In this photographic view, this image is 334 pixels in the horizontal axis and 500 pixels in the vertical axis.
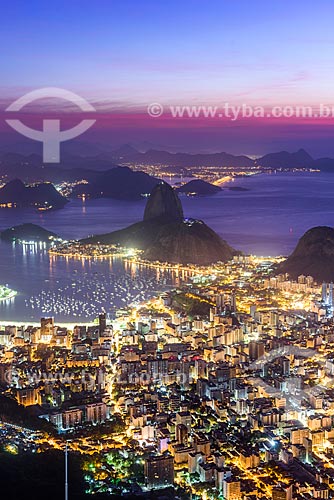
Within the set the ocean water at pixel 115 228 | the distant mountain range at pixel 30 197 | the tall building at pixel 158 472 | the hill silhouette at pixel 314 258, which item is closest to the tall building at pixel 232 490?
the tall building at pixel 158 472

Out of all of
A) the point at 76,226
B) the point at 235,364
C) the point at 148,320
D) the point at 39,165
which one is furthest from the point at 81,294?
the point at 39,165

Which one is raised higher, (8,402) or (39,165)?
(39,165)

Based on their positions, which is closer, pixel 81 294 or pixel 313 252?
pixel 81 294

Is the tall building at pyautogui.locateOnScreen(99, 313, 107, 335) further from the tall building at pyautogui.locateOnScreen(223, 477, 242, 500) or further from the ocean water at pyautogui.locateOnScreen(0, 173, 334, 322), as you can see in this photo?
the tall building at pyautogui.locateOnScreen(223, 477, 242, 500)

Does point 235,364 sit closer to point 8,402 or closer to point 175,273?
point 8,402

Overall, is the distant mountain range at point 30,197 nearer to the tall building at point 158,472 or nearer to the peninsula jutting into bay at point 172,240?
the peninsula jutting into bay at point 172,240

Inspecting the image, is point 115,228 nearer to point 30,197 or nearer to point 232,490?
point 30,197

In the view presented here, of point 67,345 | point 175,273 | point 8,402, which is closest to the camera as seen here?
point 8,402

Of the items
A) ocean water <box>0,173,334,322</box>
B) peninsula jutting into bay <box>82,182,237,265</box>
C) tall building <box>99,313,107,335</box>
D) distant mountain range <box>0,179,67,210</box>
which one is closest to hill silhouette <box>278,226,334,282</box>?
peninsula jutting into bay <box>82,182,237,265</box>
